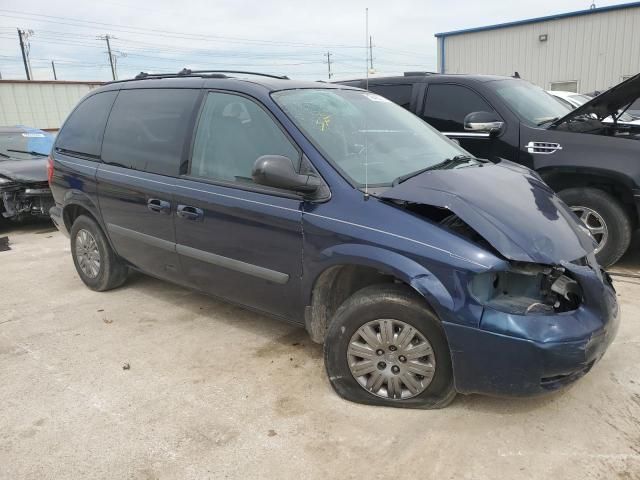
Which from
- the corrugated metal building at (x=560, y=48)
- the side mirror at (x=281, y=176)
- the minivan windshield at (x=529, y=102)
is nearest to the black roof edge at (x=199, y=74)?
the side mirror at (x=281, y=176)

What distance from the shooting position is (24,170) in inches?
305

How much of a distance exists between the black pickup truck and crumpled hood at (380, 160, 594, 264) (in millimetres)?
2040

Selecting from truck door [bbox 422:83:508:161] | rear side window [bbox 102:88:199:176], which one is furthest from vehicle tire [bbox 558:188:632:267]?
rear side window [bbox 102:88:199:176]

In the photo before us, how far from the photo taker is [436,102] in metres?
5.89

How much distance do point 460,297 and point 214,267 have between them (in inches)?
69.6

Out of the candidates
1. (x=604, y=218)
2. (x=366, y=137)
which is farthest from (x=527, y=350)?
(x=604, y=218)

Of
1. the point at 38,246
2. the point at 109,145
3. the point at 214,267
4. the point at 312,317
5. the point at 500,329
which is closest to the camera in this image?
the point at 500,329

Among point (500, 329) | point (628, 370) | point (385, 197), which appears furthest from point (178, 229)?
point (628, 370)

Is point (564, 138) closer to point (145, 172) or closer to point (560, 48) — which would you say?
point (145, 172)

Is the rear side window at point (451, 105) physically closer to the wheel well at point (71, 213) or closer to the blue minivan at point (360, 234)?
the blue minivan at point (360, 234)

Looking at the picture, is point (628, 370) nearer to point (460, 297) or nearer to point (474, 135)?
→ point (460, 297)

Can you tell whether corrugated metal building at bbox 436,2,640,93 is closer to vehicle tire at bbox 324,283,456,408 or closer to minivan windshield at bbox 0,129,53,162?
minivan windshield at bbox 0,129,53,162

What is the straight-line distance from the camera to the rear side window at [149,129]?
3.84 metres

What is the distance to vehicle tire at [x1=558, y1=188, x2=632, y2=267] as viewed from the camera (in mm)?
4898
